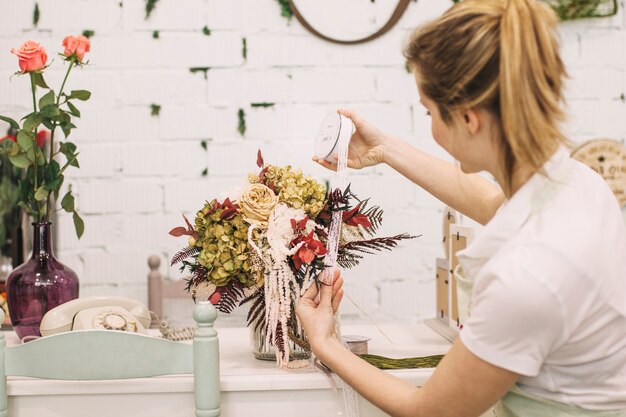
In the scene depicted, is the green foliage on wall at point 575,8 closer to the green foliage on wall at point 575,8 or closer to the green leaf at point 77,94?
the green foliage on wall at point 575,8

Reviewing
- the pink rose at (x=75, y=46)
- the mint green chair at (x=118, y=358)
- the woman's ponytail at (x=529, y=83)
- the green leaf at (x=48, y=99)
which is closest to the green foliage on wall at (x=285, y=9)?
the pink rose at (x=75, y=46)

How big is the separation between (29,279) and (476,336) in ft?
3.12

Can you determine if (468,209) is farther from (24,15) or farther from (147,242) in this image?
(24,15)

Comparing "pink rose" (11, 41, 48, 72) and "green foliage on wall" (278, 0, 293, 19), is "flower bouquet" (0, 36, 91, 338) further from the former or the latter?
"green foliage on wall" (278, 0, 293, 19)

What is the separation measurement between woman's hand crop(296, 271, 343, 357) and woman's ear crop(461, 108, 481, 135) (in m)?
0.39

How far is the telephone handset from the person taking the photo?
136 cm

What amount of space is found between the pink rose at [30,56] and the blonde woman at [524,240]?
2.57ft

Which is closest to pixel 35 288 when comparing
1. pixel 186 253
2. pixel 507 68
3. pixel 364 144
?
pixel 186 253

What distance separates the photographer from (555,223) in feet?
2.78

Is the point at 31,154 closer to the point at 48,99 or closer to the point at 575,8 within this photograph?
the point at 48,99

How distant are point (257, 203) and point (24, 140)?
50cm

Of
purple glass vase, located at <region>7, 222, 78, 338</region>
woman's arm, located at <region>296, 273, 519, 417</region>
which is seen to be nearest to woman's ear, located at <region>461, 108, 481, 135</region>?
woman's arm, located at <region>296, 273, 519, 417</region>

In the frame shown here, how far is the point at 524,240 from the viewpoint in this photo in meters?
0.84

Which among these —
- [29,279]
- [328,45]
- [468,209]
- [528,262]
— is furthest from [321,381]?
[328,45]
